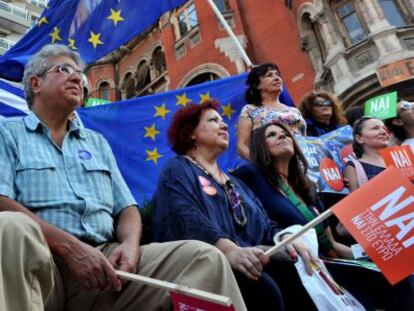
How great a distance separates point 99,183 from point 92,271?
59cm

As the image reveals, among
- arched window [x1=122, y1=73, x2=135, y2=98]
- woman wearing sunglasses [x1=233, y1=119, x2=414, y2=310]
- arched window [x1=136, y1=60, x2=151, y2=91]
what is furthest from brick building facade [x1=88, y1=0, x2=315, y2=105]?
woman wearing sunglasses [x1=233, y1=119, x2=414, y2=310]

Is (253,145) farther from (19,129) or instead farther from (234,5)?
(234,5)

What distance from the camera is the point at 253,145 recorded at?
3238mm

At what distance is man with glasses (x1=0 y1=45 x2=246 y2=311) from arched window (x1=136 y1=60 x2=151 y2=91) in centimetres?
1542

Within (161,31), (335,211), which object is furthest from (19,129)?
(161,31)

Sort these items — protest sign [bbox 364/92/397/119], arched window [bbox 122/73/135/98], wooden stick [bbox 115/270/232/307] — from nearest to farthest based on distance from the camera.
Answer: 1. wooden stick [bbox 115/270/232/307]
2. protest sign [bbox 364/92/397/119]
3. arched window [bbox 122/73/135/98]

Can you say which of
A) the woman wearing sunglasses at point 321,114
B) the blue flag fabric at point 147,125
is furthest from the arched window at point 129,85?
the woman wearing sunglasses at point 321,114

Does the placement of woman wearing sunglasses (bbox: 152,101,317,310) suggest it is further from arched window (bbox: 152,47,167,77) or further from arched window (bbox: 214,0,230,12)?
arched window (bbox: 152,47,167,77)

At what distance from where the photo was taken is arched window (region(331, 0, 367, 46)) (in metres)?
10.5

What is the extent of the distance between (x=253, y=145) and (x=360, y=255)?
3.75 ft

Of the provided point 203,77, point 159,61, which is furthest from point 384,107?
point 159,61

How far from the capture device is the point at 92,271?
1.58 meters

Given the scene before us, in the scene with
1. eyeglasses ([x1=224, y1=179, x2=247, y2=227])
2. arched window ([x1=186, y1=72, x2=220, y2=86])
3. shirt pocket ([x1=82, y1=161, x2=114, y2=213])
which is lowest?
eyeglasses ([x1=224, y1=179, x2=247, y2=227])

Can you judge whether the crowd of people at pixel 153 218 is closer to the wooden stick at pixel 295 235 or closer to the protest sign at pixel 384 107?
the wooden stick at pixel 295 235
